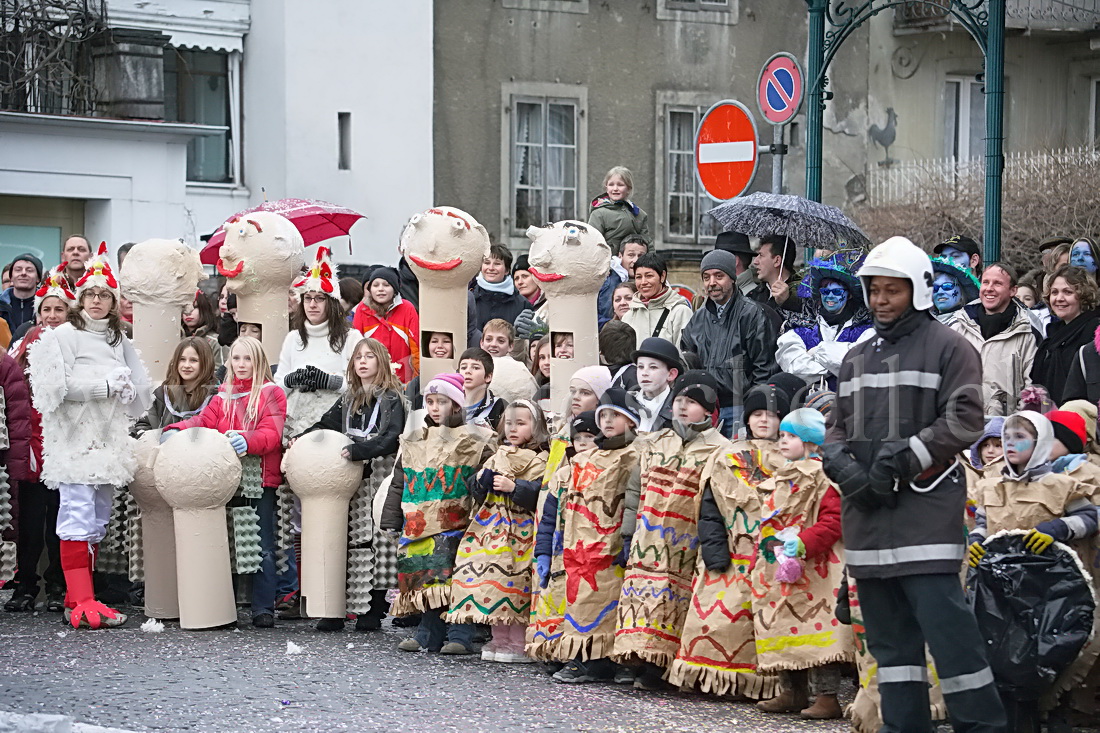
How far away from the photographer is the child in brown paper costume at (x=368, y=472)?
1043cm

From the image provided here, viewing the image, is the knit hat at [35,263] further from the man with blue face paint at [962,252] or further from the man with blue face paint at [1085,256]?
the man with blue face paint at [1085,256]

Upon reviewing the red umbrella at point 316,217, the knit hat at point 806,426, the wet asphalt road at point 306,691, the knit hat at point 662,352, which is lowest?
the wet asphalt road at point 306,691

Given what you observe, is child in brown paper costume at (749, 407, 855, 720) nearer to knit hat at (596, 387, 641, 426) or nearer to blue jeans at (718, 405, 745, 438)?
knit hat at (596, 387, 641, 426)

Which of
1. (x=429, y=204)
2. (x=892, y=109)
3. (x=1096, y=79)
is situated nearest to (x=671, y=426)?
(x=429, y=204)

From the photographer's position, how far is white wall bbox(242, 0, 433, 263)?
22469mm

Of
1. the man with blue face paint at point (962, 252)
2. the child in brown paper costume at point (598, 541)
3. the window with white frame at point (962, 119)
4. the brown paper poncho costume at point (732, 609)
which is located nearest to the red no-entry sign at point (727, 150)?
the man with blue face paint at point (962, 252)

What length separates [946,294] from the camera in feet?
33.0

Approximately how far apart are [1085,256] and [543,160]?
15.3 meters

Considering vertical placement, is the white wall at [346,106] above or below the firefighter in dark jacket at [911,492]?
above

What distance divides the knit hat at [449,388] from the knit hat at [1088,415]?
3201mm

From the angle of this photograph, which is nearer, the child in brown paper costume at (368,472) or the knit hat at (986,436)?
the knit hat at (986,436)

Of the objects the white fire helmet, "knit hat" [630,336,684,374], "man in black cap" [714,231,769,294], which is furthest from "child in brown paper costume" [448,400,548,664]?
the white fire helmet

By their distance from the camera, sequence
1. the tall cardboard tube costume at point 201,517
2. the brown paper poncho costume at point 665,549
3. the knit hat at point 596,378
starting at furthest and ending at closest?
the tall cardboard tube costume at point 201,517
the knit hat at point 596,378
the brown paper poncho costume at point 665,549

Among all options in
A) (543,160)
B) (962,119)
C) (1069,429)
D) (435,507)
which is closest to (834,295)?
(1069,429)
